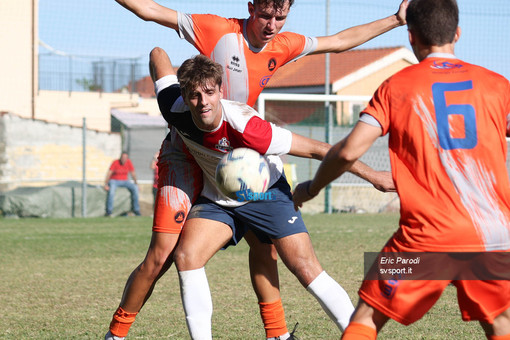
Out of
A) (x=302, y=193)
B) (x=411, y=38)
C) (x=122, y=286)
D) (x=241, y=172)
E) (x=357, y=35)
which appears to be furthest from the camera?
(x=122, y=286)

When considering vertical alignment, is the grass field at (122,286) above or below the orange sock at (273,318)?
below

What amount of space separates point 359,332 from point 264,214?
4.92ft

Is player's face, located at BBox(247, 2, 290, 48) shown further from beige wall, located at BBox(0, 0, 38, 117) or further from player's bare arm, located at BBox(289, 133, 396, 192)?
beige wall, located at BBox(0, 0, 38, 117)

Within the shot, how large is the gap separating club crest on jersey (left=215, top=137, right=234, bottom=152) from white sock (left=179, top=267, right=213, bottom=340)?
0.78 m

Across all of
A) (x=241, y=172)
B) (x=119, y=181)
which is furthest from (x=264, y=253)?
(x=119, y=181)

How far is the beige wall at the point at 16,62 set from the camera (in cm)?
2819

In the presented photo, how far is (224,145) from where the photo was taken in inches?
171

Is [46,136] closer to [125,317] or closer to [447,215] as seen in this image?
[125,317]

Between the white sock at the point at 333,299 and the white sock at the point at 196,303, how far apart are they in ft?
2.25

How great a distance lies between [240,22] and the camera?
4.85 metres

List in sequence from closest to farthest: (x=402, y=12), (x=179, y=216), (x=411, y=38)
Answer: (x=411, y=38) → (x=179, y=216) → (x=402, y=12)

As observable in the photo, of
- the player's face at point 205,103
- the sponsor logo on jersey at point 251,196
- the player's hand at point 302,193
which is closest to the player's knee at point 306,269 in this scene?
the sponsor logo on jersey at point 251,196

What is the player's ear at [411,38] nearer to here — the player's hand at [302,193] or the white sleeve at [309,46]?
the player's hand at [302,193]

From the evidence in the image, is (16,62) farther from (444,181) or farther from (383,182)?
(444,181)
